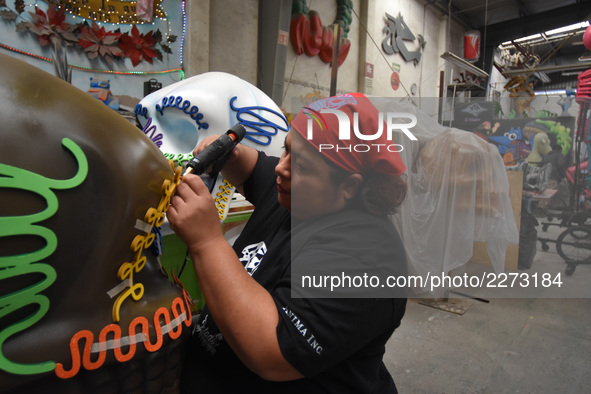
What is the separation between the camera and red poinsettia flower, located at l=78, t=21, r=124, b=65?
242 centimetres

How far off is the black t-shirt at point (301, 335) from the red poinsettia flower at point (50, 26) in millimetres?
2142

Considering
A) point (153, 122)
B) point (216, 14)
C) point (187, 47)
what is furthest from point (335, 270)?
point (216, 14)

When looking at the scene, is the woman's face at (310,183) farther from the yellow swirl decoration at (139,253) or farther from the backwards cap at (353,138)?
the yellow swirl decoration at (139,253)

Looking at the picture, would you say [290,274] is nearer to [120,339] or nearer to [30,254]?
[120,339]

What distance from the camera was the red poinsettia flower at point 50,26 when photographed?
2205 mm

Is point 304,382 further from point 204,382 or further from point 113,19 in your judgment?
A: point 113,19

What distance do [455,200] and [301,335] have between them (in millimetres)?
1704

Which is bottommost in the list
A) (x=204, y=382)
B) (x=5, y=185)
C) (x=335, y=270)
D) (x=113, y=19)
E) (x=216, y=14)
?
(x=204, y=382)

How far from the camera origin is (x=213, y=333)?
0.80 meters

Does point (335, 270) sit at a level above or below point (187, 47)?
below

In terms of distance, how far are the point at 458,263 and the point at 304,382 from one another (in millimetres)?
1446

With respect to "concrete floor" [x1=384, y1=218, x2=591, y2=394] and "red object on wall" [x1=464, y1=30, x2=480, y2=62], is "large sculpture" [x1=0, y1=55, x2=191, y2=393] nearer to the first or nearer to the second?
"concrete floor" [x1=384, y1=218, x2=591, y2=394]

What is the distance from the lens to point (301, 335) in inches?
23.8

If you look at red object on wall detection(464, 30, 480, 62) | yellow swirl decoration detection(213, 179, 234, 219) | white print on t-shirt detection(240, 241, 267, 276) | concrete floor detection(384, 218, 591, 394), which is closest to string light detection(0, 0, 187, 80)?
yellow swirl decoration detection(213, 179, 234, 219)
